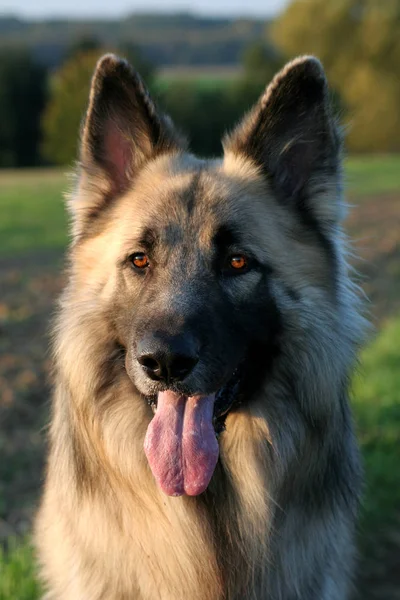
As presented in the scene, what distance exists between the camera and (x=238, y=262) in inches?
120

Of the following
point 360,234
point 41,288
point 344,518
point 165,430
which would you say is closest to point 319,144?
point 165,430

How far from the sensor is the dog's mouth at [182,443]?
9.42 ft

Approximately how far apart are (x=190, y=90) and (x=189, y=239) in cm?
4494

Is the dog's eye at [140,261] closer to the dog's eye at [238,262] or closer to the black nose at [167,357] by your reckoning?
the dog's eye at [238,262]

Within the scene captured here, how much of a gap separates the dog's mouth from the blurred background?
1175mm

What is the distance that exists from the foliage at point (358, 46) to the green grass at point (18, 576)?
41177 mm

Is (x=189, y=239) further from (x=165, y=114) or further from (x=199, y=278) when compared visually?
(x=165, y=114)

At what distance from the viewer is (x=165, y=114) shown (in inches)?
139

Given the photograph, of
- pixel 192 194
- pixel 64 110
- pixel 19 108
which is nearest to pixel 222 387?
pixel 192 194

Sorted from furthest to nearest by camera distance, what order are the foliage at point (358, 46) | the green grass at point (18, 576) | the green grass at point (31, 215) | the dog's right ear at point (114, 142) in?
the foliage at point (358, 46) → the green grass at point (31, 215) → the green grass at point (18, 576) → the dog's right ear at point (114, 142)

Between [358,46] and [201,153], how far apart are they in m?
40.0

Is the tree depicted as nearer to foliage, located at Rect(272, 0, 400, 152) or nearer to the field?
foliage, located at Rect(272, 0, 400, 152)

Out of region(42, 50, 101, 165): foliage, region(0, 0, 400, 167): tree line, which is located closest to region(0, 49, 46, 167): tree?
region(0, 0, 400, 167): tree line

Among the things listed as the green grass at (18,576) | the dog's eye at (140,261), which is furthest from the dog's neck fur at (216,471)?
the green grass at (18,576)
